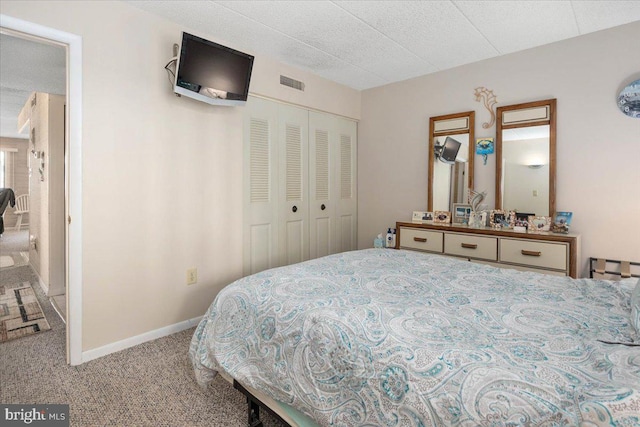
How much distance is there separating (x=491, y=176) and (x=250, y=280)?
103 inches

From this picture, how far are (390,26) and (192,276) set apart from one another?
2.54 meters

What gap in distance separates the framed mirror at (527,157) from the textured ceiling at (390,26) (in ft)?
1.92

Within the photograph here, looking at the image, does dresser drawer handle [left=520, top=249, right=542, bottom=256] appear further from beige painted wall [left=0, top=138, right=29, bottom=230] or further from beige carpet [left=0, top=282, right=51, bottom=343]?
beige painted wall [left=0, top=138, right=29, bottom=230]

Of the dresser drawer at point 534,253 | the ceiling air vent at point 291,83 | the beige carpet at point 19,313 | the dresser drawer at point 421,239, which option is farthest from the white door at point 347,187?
the beige carpet at point 19,313

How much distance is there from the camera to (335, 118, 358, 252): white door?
4.12 meters

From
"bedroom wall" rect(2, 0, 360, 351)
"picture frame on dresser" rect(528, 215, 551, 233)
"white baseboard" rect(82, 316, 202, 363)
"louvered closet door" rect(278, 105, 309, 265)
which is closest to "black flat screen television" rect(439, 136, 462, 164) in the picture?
"picture frame on dresser" rect(528, 215, 551, 233)

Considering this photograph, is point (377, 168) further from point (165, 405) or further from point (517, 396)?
point (517, 396)

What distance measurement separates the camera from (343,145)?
414 cm

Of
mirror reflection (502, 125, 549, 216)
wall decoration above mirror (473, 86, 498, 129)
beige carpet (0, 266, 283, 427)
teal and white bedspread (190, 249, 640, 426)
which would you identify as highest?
wall decoration above mirror (473, 86, 498, 129)

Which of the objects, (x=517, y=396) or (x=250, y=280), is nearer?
(x=517, y=396)

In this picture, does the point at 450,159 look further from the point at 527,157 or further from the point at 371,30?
the point at 371,30

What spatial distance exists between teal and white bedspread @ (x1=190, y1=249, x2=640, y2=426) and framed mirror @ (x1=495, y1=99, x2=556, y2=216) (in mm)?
1480

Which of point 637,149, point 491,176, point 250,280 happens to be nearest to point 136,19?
point 250,280

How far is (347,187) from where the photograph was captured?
423 centimetres
